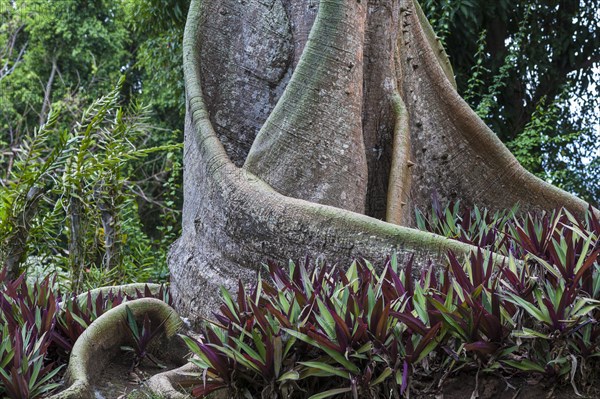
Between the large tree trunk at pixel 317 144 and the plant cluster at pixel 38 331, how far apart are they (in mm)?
757

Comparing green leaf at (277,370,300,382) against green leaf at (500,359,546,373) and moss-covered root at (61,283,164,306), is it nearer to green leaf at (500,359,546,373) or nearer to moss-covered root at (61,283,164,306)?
green leaf at (500,359,546,373)

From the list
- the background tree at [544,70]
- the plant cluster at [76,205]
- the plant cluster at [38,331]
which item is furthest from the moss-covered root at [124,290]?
the background tree at [544,70]

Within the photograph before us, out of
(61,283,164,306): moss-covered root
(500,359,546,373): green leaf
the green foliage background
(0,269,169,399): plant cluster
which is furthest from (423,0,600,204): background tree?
(500,359,546,373): green leaf

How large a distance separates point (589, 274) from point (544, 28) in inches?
446

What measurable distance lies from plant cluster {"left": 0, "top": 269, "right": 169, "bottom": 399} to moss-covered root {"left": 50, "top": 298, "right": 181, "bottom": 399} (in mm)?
111

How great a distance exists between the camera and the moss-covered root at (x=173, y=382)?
4.31m

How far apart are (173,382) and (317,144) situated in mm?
2080

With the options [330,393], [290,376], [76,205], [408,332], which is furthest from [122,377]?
[76,205]

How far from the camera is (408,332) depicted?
3846mm

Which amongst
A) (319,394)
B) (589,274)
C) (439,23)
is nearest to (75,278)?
(319,394)

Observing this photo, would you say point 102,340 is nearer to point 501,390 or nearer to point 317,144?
point 317,144

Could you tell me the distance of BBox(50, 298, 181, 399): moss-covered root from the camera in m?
4.36

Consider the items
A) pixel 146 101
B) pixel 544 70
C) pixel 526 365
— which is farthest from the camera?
pixel 146 101

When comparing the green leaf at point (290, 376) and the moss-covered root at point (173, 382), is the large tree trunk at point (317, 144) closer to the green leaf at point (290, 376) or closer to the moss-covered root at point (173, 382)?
the moss-covered root at point (173, 382)
